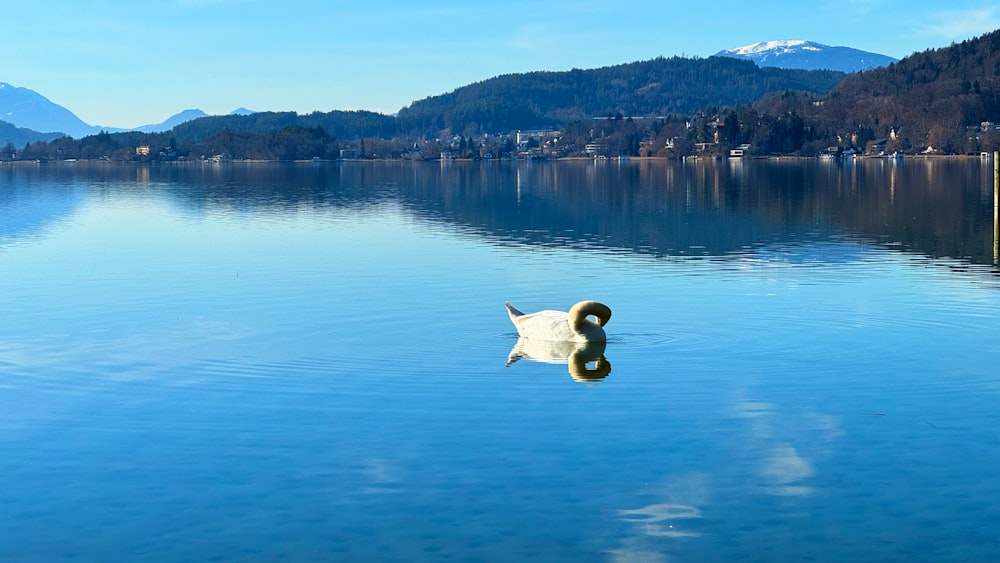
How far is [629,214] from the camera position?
73.3 meters

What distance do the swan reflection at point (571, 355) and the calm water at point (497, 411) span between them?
162mm

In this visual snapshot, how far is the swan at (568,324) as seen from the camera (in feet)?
85.3

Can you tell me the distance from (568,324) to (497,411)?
252 inches

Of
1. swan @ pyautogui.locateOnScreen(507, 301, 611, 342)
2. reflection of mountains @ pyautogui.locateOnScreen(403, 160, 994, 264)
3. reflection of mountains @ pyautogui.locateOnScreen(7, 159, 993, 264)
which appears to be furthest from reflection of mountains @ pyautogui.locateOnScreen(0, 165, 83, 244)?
swan @ pyautogui.locateOnScreen(507, 301, 611, 342)

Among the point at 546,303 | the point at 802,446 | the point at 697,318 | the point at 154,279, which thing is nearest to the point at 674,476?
the point at 802,446

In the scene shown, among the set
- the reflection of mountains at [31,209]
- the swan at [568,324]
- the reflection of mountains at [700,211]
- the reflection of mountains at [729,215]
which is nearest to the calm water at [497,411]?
the swan at [568,324]

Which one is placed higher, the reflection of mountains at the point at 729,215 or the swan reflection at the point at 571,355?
the reflection of mountains at the point at 729,215

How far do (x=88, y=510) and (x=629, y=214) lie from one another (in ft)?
196

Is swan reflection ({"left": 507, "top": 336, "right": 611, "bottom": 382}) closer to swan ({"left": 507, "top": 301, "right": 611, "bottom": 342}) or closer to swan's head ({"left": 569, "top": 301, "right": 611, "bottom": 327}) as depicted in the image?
swan ({"left": 507, "top": 301, "right": 611, "bottom": 342})

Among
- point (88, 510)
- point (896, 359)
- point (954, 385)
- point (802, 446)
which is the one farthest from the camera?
point (896, 359)

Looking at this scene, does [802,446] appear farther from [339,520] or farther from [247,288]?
[247,288]

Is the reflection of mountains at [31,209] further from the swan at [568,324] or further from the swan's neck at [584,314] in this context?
the swan's neck at [584,314]

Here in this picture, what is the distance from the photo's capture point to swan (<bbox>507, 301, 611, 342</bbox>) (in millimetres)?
26000

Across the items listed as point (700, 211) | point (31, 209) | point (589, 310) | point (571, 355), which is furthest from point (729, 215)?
point (31, 209)
